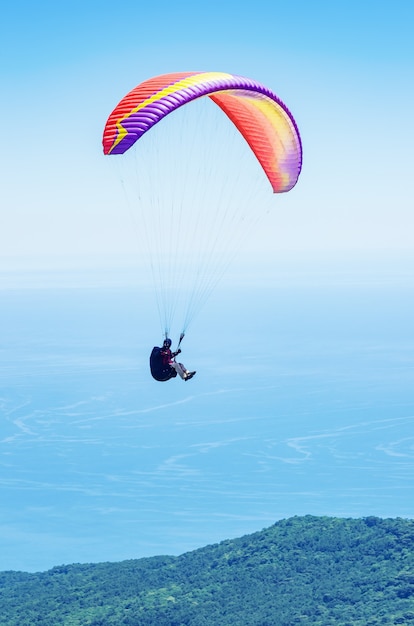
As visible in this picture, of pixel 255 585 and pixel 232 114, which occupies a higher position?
pixel 232 114

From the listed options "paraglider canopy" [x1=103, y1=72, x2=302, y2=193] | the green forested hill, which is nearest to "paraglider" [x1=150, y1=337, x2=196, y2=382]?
"paraglider canopy" [x1=103, y1=72, x2=302, y2=193]

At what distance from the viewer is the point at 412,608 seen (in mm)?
53094

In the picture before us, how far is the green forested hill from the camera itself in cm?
5462

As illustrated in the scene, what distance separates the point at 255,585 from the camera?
60.6 meters

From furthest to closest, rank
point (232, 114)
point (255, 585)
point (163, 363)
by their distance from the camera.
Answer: point (255, 585)
point (232, 114)
point (163, 363)

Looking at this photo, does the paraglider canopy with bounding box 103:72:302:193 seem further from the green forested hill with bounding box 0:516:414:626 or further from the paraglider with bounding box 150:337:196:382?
the green forested hill with bounding box 0:516:414:626

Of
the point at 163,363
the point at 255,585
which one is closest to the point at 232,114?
the point at 163,363

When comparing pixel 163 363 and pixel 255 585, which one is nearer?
pixel 163 363

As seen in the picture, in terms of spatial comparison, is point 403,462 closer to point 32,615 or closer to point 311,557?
point 311,557

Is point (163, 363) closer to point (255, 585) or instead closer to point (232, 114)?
point (232, 114)

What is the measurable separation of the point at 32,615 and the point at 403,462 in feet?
444

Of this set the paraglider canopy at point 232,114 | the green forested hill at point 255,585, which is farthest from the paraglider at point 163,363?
the green forested hill at point 255,585

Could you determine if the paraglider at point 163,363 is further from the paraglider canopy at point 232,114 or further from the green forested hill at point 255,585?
the green forested hill at point 255,585

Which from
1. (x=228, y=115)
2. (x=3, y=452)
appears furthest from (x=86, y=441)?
(x=228, y=115)
